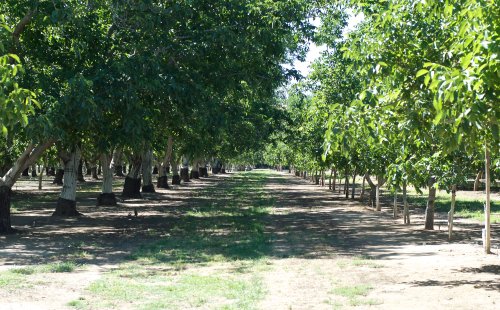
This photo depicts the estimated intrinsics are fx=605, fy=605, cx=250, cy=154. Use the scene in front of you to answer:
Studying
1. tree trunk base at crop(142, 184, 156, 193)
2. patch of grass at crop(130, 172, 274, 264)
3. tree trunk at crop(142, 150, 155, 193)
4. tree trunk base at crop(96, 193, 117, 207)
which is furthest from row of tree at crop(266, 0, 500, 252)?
tree trunk base at crop(142, 184, 156, 193)

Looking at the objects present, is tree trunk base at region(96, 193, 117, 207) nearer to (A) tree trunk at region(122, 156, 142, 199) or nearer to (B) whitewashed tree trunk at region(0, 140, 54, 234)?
(A) tree trunk at region(122, 156, 142, 199)

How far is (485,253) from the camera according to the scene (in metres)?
12.8

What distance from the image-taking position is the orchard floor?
8562 millimetres

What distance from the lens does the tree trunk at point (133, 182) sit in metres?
32.1

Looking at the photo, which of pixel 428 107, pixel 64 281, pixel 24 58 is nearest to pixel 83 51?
pixel 24 58

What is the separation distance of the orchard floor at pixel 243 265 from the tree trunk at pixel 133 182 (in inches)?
414

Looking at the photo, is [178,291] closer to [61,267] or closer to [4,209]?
[61,267]

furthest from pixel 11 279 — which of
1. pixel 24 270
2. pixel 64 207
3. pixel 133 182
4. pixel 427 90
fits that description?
pixel 133 182

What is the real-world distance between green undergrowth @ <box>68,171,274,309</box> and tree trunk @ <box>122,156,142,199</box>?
45.1ft

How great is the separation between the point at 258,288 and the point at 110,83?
7350 millimetres

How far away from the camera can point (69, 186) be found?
69.0 feet

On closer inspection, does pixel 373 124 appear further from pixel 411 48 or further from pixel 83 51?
pixel 83 51

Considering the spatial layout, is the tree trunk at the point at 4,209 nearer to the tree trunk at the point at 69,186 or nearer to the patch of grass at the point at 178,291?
the tree trunk at the point at 69,186

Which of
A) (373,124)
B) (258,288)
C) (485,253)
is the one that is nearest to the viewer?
(373,124)
